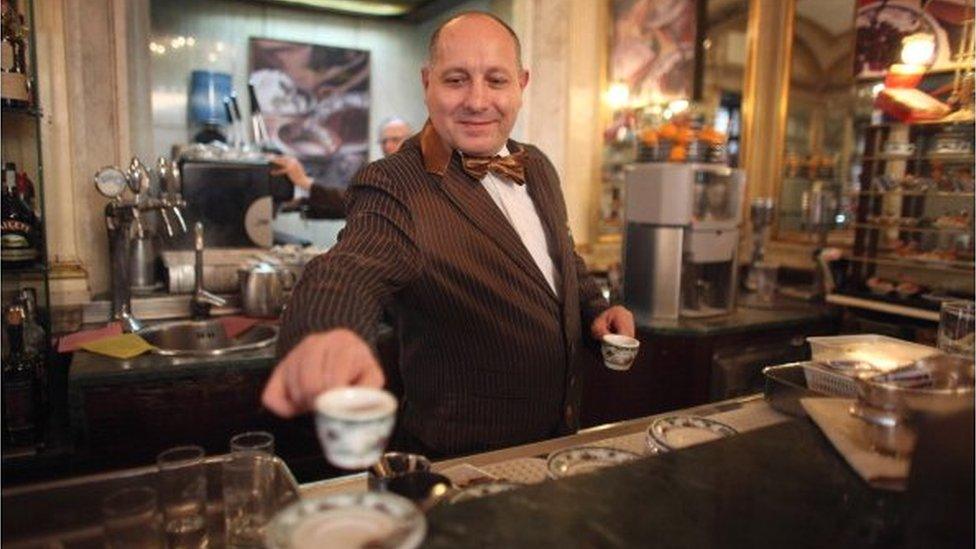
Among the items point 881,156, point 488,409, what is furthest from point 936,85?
point 488,409

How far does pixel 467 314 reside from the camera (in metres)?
1.73

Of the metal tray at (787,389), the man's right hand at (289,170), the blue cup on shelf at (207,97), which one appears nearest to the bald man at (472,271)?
the metal tray at (787,389)

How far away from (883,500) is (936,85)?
3.81 m

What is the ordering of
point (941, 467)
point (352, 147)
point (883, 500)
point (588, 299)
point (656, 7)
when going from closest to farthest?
point (941, 467) < point (883, 500) < point (588, 299) < point (656, 7) < point (352, 147)

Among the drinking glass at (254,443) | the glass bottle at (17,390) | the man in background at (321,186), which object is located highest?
the man in background at (321,186)

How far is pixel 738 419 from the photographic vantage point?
5.29 ft

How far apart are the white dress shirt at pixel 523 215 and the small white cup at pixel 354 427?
1.19 metres

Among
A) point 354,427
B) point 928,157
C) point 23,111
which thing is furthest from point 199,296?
point 928,157

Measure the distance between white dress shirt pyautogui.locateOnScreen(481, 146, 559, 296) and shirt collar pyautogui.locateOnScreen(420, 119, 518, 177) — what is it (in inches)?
5.6

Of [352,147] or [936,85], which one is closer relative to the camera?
[936,85]

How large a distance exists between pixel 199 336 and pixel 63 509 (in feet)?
7.44

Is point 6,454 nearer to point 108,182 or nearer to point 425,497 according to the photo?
point 108,182

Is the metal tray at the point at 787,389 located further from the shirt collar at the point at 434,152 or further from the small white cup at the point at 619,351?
the shirt collar at the point at 434,152

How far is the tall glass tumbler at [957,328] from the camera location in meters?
1.69
